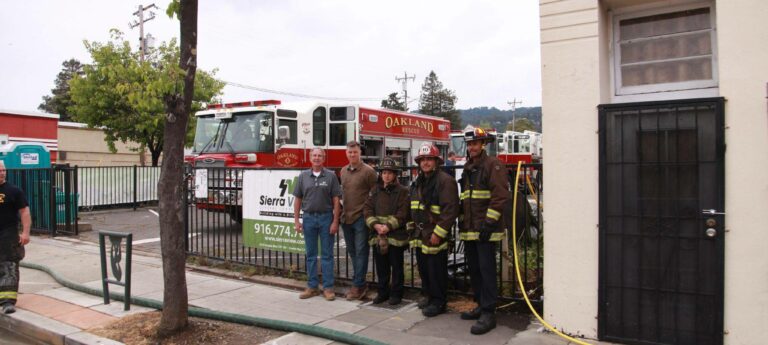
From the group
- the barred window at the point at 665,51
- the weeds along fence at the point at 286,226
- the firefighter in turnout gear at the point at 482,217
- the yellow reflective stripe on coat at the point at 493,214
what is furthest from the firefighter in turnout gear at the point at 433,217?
the barred window at the point at 665,51

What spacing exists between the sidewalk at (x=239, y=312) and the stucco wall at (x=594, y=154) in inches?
26.9

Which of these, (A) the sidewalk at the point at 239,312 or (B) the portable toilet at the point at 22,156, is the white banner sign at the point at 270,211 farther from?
(B) the portable toilet at the point at 22,156

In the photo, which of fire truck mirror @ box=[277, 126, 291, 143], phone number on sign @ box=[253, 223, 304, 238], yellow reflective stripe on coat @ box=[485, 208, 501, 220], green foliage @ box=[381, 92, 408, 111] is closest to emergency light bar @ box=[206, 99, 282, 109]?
fire truck mirror @ box=[277, 126, 291, 143]

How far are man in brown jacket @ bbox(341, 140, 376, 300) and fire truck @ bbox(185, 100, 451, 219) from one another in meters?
4.53

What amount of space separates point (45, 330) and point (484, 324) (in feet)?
15.1

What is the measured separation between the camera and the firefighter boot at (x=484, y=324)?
4941 millimetres

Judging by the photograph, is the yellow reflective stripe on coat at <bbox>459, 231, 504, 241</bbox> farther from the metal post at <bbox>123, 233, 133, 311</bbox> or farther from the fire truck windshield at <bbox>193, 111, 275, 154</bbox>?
the fire truck windshield at <bbox>193, 111, 275, 154</bbox>

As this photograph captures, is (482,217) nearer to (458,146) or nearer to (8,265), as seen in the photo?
(8,265)

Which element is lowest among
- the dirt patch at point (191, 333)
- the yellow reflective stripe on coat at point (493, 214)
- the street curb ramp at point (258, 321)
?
the dirt patch at point (191, 333)

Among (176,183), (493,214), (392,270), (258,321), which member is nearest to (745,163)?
(493,214)

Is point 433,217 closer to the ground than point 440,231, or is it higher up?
higher up

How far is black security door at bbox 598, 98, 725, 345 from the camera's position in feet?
13.9

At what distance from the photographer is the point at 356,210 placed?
626cm

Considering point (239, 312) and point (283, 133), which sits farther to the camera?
point (283, 133)
